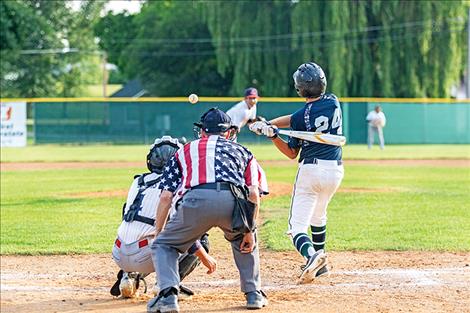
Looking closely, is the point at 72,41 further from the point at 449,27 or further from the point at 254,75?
the point at 449,27

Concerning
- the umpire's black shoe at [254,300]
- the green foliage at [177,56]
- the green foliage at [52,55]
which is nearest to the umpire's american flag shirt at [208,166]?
the umpire's black shoe at [254,300]

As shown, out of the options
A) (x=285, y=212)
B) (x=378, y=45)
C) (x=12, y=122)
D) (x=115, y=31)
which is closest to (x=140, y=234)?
(x=285, y=212)

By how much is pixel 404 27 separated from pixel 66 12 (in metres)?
25.2

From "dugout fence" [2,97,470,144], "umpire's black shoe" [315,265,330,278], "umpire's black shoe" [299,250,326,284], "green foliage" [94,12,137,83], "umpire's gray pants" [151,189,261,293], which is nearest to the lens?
"umpire's gray pants" [151,189,261,293]

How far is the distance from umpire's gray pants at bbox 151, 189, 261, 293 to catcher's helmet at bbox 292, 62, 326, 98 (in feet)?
6.34

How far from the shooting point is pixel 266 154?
3297cm

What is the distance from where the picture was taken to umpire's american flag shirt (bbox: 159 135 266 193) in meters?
6.71

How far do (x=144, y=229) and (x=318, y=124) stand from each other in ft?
6.52

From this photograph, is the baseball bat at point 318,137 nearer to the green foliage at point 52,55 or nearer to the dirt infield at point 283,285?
the dirt infield at point 283,285

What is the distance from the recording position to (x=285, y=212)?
14234 mm

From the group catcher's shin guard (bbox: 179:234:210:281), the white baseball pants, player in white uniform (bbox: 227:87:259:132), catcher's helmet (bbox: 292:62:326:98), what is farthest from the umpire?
→ player in white uniform (bbox: 227:87:259:132)

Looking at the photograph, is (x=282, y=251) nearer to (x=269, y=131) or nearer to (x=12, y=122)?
(x=269, y=131)

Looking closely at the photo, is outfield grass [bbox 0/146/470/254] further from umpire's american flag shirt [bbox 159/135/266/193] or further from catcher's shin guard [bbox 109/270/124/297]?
umpire's american flag shirt [bbox 159/135/266/193]

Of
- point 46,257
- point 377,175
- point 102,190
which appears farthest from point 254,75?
point 46,257
